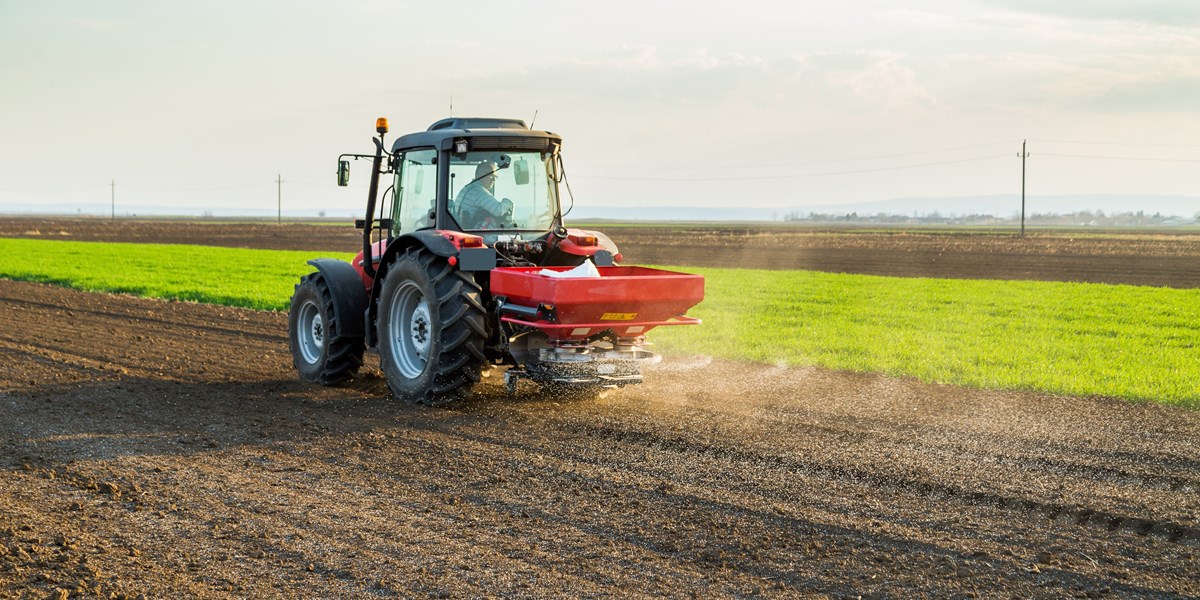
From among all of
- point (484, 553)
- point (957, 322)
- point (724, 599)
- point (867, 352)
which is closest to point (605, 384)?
point (484, 553)

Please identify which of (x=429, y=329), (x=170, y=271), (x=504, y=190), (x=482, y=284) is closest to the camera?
(x=429, y=329)

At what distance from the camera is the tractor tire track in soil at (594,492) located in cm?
500

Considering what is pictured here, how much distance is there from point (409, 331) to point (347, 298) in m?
1.04

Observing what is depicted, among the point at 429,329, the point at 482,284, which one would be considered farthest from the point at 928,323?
the point at 429,329

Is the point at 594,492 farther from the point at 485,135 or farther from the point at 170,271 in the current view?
the point at 170,271

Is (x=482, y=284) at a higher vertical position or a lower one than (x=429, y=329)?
higher

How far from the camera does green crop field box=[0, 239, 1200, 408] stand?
1170 centimetres

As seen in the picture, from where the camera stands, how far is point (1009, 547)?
17.9 feet

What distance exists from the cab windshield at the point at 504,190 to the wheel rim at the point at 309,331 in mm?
2383

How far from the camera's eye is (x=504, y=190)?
960cm

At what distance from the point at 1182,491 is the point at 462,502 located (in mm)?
4403

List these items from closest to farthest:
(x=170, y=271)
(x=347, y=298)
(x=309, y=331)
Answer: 1. (x=347, y=298)
2. (x=309, y=331)
3. (x=170, y=271)

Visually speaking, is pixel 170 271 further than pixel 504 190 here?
Yes

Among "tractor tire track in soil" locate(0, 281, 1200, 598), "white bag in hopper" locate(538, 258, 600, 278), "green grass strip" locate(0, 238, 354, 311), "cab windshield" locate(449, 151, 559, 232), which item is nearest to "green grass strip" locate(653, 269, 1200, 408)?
"tractor tire track in soil" locate(0, 281, 1200, 598)
